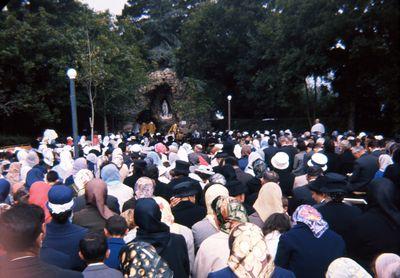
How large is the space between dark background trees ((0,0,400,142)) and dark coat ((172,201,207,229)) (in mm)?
16785

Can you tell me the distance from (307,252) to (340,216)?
105 cm

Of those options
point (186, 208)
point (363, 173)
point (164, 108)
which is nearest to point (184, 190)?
point (186, 208)

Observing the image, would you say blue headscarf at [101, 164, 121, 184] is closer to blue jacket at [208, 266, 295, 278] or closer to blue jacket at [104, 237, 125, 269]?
blue jacket at [104, 237, 125, 269]

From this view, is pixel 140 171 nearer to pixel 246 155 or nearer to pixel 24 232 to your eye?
pixel 246 155

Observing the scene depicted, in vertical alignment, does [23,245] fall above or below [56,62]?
below

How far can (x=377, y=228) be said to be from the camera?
14.7 ft

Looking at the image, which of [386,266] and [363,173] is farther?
[363,173]

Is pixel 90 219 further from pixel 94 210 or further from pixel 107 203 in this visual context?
pixel 107 203

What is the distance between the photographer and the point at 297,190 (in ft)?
20.6

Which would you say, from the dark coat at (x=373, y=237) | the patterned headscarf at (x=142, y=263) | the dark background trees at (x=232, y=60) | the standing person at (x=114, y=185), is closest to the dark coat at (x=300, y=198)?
the dark coat at (x=373, y=237)

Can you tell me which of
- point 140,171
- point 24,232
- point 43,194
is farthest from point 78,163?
point 24,232

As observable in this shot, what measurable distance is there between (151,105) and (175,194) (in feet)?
112

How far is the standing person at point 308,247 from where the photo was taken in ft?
12.8

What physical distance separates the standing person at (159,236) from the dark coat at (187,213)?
3.91 feet
